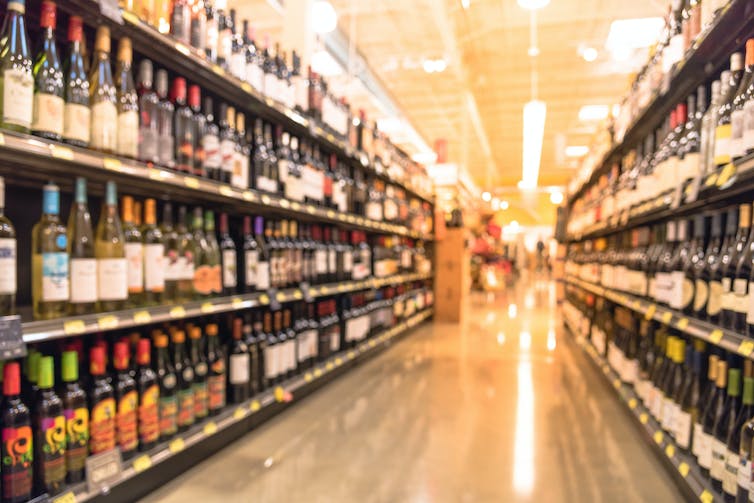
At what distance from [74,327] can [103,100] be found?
85 centimetres

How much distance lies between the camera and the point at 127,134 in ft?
6.73

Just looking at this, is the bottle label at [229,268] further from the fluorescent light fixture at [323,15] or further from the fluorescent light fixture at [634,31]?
the fluorescent light fixture at [634,31]

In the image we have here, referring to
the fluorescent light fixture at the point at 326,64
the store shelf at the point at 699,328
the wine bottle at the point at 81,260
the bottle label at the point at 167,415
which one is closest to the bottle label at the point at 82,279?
the wine bottle at the point at 81,260

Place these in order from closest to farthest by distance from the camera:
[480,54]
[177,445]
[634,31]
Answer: [177,445] → [634,31] → [480,54]

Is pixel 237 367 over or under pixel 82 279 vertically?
under

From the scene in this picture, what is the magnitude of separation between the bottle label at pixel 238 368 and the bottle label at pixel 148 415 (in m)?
0.59

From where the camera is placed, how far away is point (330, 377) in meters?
4.09

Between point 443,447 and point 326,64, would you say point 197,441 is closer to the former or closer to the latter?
point 443,447

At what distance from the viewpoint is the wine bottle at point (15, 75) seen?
5.26 feet

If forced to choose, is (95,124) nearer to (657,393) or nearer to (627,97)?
(657,393)

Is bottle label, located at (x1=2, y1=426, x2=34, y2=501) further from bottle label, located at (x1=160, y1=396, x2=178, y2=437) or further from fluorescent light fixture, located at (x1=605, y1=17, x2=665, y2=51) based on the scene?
fluorescent light fixture, located at (x1=605, y1=17, x2=665, y2=51)

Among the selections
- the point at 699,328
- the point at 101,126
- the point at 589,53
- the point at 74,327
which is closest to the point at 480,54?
the point at 589,53

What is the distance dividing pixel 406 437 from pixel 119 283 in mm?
1729

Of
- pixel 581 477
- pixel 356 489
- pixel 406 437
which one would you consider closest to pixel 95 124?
pixel 356 489
